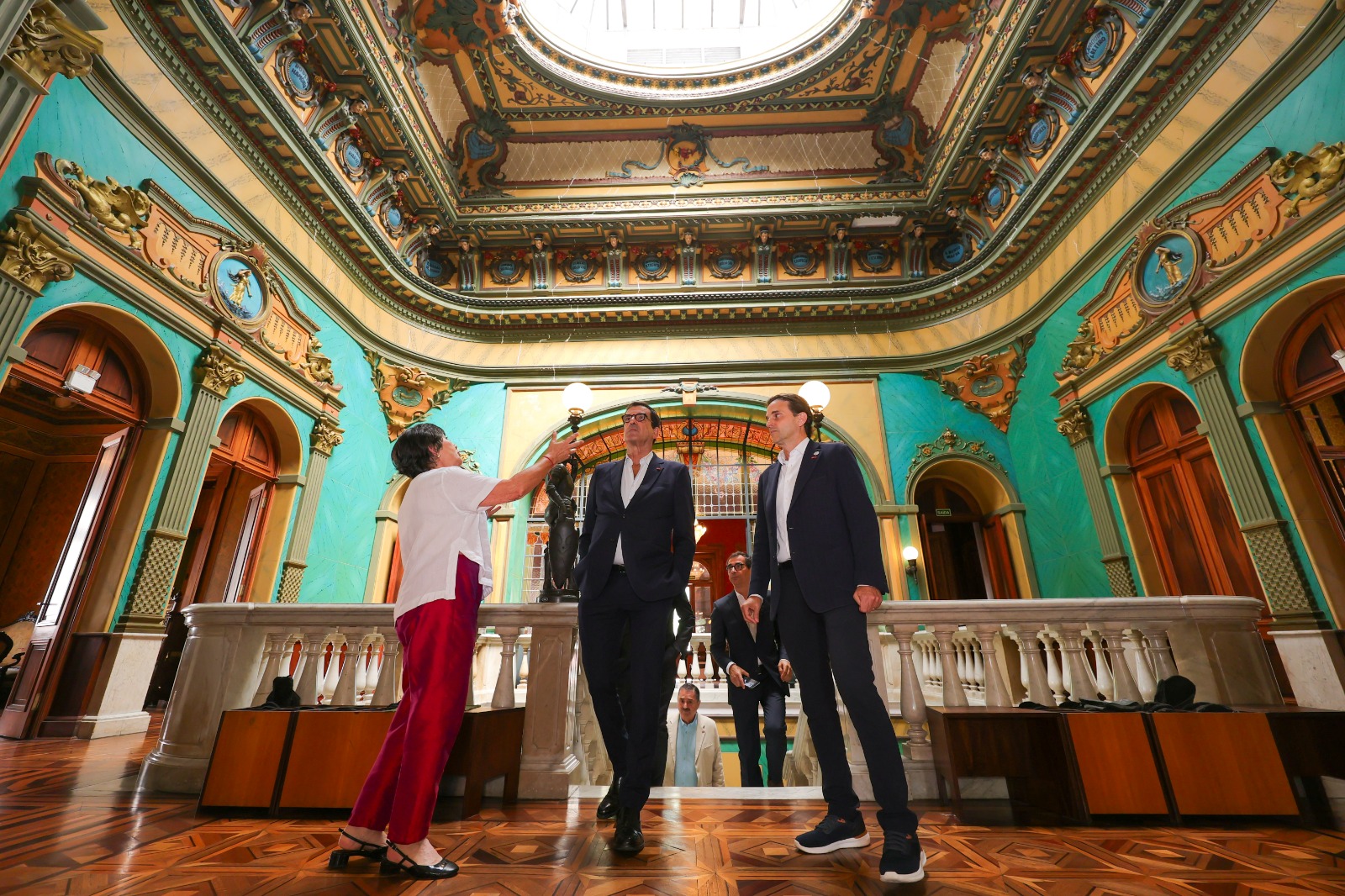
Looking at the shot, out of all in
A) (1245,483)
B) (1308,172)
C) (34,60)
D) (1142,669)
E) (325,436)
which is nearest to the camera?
(1142,669)

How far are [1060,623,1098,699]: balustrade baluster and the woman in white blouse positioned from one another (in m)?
2.86

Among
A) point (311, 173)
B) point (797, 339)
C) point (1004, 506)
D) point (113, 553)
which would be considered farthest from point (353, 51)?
point (1004, 506)

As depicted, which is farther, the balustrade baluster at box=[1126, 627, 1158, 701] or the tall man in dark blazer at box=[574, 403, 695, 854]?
the balustrade baluster at box=[1126, 627, 1158, 701]

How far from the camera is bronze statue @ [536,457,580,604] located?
3910 mm

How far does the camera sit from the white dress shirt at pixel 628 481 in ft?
7.53

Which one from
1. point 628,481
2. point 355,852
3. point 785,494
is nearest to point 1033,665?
point 785,494

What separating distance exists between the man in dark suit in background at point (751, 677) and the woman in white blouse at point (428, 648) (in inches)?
87.6

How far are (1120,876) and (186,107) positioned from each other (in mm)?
8655

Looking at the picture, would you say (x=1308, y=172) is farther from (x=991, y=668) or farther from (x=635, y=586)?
(x=635, y=586)

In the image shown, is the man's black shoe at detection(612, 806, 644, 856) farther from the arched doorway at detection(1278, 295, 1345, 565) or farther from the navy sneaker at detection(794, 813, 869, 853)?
the arched doorway at detection(1278, 295, 1345, 565)

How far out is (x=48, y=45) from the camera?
13.2 ft

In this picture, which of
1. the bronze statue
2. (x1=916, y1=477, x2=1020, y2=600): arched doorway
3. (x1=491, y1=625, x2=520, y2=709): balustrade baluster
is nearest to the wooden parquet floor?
(x1=491, y1=625, x2=520, y2=709): balustrade baluster

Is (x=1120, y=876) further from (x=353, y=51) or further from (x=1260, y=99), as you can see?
(x=353, y=51)

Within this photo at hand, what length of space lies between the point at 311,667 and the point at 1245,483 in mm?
7279
